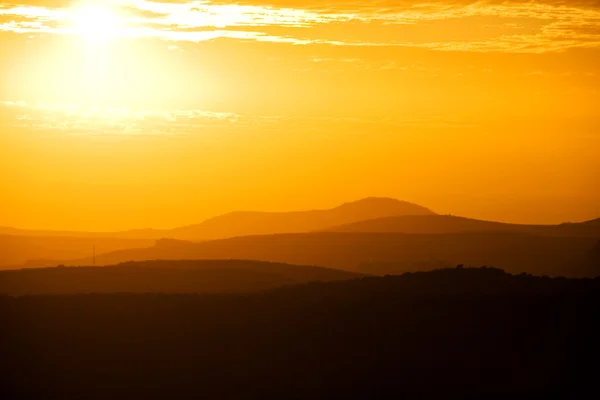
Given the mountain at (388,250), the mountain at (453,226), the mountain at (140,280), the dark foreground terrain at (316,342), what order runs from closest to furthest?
the dark foreground terrain at (316,342) < the mountain at (140,280) < the mountain at (388,250) < the mountain at (453,226)

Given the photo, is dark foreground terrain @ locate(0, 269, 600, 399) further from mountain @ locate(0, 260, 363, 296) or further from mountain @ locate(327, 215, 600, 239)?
mountain @ locate(327, 215, 600, 239)

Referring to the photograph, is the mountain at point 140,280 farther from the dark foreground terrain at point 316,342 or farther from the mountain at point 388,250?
the mountain at point 388,250

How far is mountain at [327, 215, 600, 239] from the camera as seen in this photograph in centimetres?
15112

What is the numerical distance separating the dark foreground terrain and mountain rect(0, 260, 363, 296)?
1841 centimetres

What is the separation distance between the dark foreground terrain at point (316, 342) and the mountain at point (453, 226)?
115m

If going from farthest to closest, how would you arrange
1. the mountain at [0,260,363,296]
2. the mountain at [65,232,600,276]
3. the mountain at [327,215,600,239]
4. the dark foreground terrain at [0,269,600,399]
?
the mountain at [327,215,600,239], the mountain at [65,232,600,276], the mountain at [0,260,363,296], the dark foreground terrain at [0,269,600,399]

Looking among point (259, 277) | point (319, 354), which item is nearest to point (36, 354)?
point (319, 354)

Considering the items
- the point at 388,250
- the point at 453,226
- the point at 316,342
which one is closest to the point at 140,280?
the point at 316,342

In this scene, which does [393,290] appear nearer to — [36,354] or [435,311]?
[435,311]

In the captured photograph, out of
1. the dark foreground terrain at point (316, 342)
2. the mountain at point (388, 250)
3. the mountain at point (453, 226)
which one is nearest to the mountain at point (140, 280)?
the dark foreground terrain at point (316, 342)

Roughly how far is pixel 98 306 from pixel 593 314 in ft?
60.0

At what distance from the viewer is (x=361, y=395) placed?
102 feet

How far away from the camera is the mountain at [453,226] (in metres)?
151

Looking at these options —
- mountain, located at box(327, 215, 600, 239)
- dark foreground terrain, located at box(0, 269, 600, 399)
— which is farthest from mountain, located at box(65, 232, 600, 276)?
dark foreground terrain, located at box(0, 269, 600, 399)
